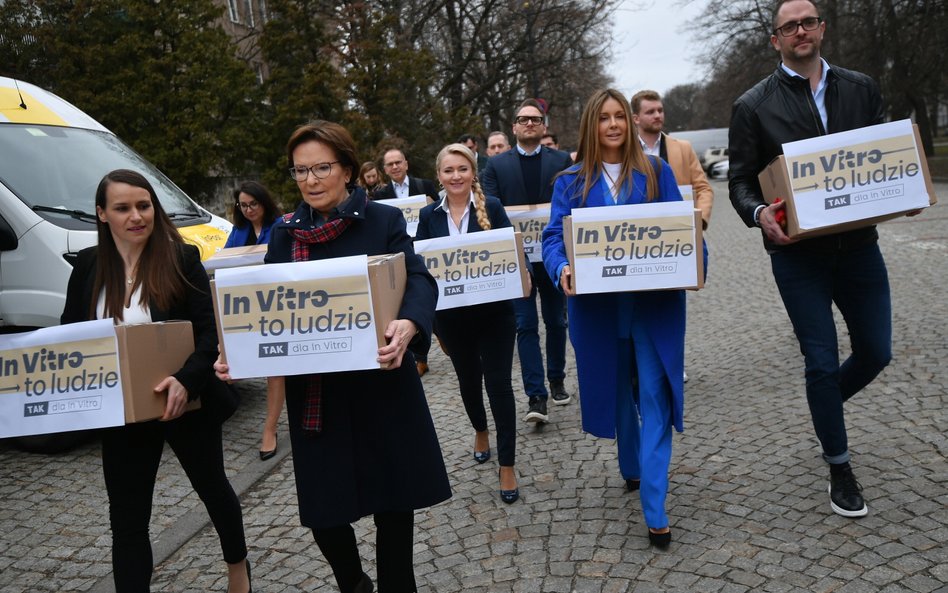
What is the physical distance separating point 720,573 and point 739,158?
1982 millimetres

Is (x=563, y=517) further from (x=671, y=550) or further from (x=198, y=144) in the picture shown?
(x=198, y=144)

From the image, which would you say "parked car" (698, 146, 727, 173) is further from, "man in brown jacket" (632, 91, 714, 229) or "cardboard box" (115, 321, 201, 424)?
"cardboard box" (115, 321, 201, 424)

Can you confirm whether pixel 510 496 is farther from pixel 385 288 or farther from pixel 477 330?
pixel 385 288

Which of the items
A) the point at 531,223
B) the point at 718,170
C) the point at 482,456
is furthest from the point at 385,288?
the point at 718,170

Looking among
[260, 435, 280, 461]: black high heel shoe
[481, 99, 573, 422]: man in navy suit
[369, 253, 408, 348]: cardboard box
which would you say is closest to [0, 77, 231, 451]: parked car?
[260, 435, 280, 461]: black high heel shoe

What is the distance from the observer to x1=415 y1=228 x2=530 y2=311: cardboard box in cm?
466

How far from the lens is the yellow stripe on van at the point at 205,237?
21.7 feet

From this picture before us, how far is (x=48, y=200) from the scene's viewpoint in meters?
6.20

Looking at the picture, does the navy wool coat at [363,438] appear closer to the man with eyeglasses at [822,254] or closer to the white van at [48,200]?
the man with eyeglasses at [822,254]

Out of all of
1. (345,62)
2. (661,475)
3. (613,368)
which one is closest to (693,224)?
(613,368)

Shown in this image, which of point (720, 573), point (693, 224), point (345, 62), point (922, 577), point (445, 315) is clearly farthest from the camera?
point (345, 62)

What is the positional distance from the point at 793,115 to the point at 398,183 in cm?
521

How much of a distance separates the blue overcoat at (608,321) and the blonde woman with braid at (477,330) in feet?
2.33

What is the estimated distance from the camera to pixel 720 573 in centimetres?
340
